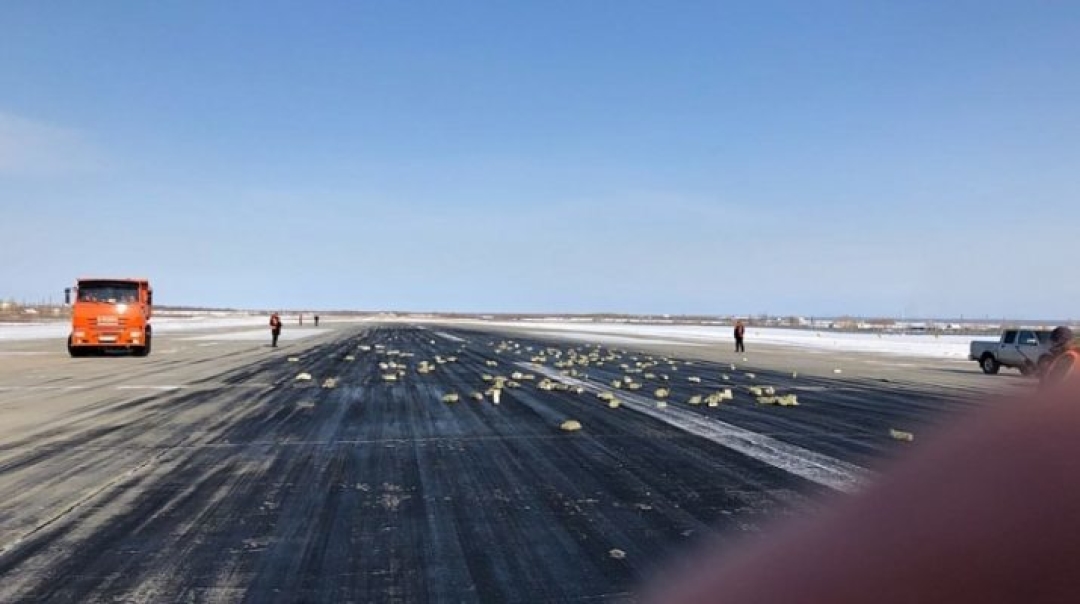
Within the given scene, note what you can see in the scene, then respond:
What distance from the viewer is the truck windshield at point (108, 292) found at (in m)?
27.9

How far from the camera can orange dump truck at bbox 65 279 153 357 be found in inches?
1100

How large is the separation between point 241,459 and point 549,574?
18.4 feet

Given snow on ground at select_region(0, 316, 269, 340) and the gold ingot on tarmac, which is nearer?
the gold ingot on tarmac

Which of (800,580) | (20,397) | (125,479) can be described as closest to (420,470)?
(125,479)

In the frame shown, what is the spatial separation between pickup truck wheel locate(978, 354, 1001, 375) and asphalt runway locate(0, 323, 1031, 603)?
8.95 meters

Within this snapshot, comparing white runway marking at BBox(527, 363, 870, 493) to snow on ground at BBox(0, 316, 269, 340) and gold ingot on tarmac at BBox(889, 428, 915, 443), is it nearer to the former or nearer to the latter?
gold ingot on tarmac at BBox(889, 428, 915, 443)

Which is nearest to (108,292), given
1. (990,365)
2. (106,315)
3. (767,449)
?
(106,315)

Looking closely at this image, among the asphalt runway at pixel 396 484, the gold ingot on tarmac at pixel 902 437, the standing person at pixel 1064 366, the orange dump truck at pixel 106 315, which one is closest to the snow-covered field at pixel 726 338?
the orange dump truck at pixel 106 315

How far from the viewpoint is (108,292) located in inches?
1109

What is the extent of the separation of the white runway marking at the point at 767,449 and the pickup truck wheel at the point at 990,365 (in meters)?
16.7

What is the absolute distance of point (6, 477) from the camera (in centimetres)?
815

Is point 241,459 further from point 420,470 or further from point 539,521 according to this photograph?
point 539,521

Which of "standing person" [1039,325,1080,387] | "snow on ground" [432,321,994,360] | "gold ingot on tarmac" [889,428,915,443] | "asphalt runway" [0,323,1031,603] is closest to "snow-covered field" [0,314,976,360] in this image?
"snow on ground" [432,321,994,360]

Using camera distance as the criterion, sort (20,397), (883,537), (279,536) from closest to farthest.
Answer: (883,537) → (279,536) → (20,397)
